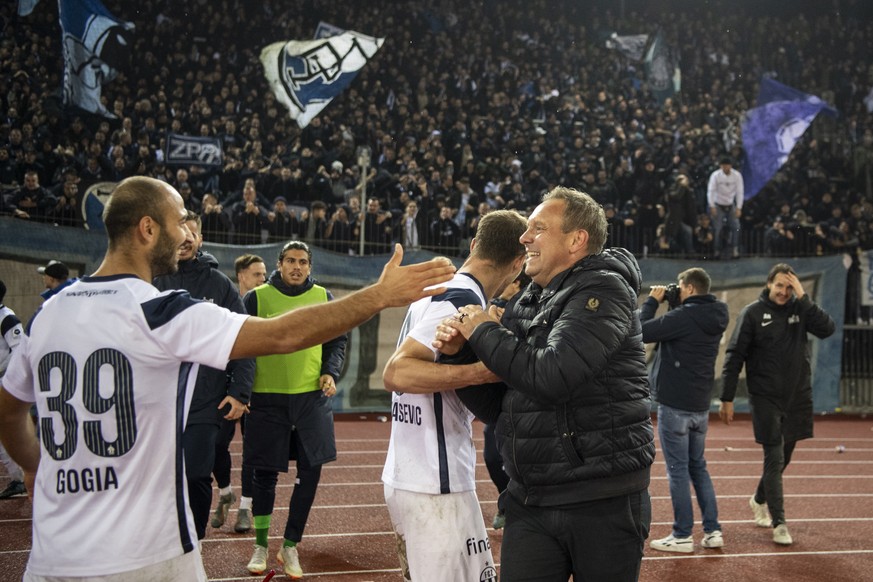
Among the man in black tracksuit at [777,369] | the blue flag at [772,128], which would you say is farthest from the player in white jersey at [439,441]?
the blue flag at [772,128]

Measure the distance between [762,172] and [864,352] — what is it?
6.95 meters

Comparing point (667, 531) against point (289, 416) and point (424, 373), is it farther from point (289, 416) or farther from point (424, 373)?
point (424, 373)

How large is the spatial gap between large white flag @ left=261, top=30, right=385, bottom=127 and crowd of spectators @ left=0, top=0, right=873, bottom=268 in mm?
519

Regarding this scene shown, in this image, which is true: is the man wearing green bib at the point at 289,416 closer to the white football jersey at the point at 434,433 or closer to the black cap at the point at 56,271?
the white football jersey at the point at 434,433

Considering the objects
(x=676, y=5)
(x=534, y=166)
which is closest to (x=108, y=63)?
(x=534, y=166)

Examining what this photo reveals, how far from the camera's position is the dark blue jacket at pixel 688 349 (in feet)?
22.9

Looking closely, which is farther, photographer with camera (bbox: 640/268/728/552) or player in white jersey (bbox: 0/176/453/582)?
photographer with camera (bbox: 640/268/728/552)

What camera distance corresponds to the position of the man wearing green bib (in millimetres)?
6086

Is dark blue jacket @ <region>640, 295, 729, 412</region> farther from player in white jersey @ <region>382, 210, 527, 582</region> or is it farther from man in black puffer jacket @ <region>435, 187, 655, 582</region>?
man in black puffer jacket @ <region>435, 187, 655, 582</region>

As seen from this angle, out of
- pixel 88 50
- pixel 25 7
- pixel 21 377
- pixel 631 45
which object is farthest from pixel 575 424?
pixel 631 45

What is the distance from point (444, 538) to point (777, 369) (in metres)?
4.77

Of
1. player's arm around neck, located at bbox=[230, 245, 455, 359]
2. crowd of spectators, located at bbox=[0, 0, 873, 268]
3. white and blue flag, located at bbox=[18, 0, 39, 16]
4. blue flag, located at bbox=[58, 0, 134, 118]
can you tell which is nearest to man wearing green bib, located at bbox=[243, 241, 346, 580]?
player's arm around neck, located at bbox=[230, 245, 455, 359]

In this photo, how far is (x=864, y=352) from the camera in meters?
16.6

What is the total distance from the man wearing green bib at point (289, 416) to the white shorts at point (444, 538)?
263cm
